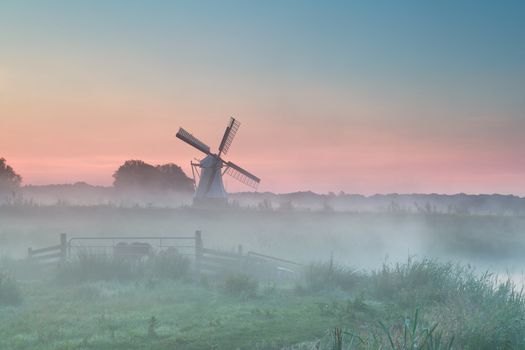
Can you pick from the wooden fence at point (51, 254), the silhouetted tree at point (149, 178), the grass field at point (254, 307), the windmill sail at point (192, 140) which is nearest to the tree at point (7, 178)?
the silhouetted tree at point (149, 178)

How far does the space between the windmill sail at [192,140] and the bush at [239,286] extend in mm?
29151

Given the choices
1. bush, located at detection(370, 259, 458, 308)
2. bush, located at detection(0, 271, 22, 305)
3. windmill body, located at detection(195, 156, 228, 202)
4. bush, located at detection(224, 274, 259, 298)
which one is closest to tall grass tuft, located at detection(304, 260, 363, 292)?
bush, located at detection(370, 259, 458, 308)

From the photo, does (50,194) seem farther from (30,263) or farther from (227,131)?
(30,263)

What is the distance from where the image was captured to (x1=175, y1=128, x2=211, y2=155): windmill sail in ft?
151

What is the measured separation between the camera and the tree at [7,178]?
70.2 m

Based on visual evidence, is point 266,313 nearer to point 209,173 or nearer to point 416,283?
point 416,283

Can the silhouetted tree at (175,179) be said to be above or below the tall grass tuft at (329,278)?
above

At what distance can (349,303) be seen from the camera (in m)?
14.9

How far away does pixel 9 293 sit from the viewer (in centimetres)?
1609

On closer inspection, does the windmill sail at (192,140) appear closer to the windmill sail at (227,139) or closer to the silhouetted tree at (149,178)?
the windmill sail at (227,139)

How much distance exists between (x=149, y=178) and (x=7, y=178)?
19.6 m

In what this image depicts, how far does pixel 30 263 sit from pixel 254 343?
15532 mm

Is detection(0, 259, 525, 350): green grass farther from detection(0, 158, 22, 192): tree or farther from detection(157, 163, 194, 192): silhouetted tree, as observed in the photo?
detection(157, 163, 194, 192): silhouetted tree

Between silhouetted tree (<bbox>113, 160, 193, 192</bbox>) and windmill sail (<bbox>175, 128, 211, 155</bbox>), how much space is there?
34703 mm
